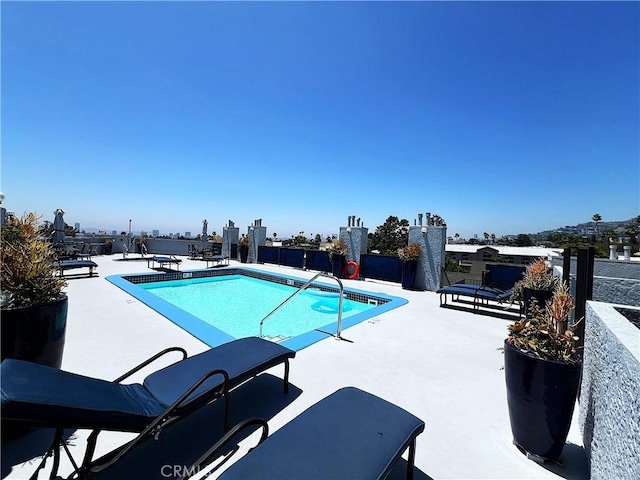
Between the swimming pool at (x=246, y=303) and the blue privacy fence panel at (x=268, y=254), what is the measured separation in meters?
2.23

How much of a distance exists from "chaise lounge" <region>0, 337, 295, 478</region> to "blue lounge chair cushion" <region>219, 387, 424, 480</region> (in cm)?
61

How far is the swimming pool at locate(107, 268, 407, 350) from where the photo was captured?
4766 mm

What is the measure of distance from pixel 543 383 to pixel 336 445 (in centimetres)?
152

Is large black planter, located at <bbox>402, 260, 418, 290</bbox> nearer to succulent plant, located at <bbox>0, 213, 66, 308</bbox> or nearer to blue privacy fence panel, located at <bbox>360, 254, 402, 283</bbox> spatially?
blue privacy fence panel, located at <bbox>360, 254, 402, 283</bbox>

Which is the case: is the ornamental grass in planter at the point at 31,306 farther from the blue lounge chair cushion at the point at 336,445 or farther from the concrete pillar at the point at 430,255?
the concrete pillar at the point at 430,255

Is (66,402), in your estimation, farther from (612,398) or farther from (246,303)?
(246,303)

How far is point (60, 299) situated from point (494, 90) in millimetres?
12805

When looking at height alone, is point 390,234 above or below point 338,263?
above

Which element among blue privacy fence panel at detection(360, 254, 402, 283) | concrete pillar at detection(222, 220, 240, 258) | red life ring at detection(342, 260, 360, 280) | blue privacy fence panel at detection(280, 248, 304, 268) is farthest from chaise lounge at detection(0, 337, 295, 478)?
concrete pillar at detection(222, 220, 240, 258)

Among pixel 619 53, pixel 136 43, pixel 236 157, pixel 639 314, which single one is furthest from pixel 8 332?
pixel 236 157

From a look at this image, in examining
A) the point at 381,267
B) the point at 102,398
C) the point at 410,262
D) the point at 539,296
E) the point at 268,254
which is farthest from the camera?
the point at 268,254

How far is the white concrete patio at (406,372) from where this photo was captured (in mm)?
1932

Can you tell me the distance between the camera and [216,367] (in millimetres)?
2365

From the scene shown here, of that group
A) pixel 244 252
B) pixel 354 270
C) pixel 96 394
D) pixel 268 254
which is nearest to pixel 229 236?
pixel 244 252
